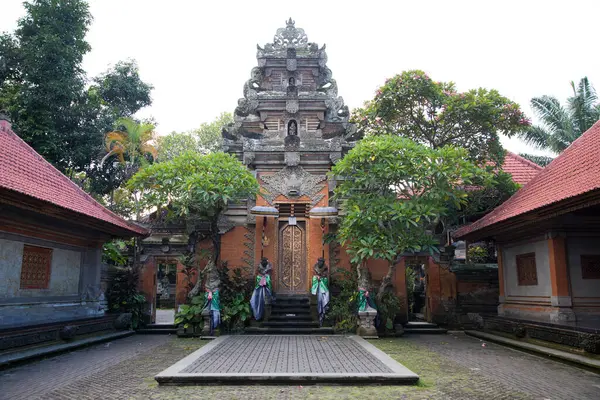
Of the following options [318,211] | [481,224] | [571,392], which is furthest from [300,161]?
[571,392]

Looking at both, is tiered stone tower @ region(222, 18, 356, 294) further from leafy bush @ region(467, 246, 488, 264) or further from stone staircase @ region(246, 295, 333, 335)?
leafy bush @ region(467, 246, 488, 264)

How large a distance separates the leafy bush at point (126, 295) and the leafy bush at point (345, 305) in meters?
5.76

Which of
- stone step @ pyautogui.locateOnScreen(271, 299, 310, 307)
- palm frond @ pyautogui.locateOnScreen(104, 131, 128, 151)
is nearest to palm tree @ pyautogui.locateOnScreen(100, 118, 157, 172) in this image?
palm frond @ pyautogui.locateOnScreen(104, 131, 128, 151)

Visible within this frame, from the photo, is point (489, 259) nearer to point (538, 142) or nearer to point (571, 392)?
point (538, 142)

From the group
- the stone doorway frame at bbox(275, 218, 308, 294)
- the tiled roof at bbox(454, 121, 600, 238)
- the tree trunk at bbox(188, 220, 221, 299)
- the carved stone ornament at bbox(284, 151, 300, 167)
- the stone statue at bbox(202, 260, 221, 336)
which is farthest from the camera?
the carved stone ornament at bbox(284, 151, 300, 167)

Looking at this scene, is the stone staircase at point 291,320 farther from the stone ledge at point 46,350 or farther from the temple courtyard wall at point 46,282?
the temple courtyard wall at point 46,282

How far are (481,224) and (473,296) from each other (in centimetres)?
315

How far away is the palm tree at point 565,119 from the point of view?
18750mm

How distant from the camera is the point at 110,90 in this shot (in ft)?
64.5

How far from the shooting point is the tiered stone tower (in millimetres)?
13719

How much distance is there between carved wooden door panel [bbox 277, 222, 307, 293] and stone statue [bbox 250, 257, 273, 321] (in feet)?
4.15

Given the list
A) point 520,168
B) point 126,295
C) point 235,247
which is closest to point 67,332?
point 126,295

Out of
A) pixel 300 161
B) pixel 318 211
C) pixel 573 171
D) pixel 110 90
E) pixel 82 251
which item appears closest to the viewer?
pixel 573 171

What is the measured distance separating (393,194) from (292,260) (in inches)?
169
